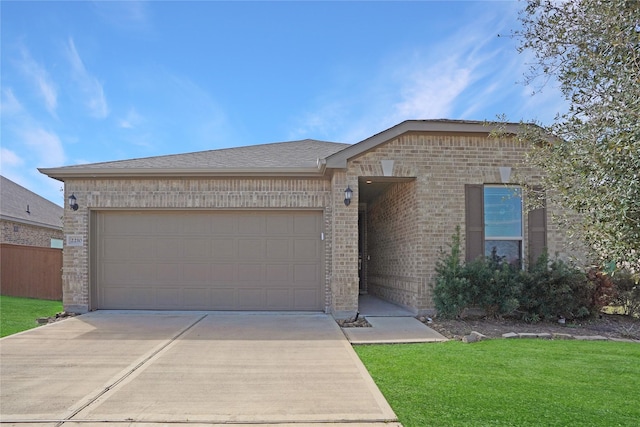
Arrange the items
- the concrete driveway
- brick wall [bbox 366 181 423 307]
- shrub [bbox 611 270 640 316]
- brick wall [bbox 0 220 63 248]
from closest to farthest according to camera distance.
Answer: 1. the concrete driveway
2. shrub [bbox 611 270 640 316]
3. brick wall [bbox 366 181 423 307]
4. brick wall [bbox 0 220 63 248]

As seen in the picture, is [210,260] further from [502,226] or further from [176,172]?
[502,226]

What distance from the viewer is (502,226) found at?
31.5 feet

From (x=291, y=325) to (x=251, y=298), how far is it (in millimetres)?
1890

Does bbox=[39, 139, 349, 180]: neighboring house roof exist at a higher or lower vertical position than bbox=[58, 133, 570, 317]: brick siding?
higher

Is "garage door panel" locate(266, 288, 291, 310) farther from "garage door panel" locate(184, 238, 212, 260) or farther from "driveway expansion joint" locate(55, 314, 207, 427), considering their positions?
"driveway expansion joint" locate(55, 314, 207, 427)

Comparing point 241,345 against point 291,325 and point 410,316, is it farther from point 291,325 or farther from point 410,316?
point 410,316

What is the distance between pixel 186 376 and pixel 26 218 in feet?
61.1

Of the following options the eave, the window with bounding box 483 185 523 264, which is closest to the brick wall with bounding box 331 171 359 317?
the eave

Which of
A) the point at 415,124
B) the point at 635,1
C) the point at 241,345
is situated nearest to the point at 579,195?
the point at 635,1

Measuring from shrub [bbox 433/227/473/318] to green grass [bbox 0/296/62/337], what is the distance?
8255 mm

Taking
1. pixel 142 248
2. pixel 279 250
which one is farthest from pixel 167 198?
pixel 279 250

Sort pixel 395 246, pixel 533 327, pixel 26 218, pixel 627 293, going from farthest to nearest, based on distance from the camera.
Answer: pixel 26 218 → pixel 395 246 → pixel 627 293 → pixel 533 327

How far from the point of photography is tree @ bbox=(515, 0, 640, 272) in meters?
3.27

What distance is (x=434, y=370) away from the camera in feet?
18.1
